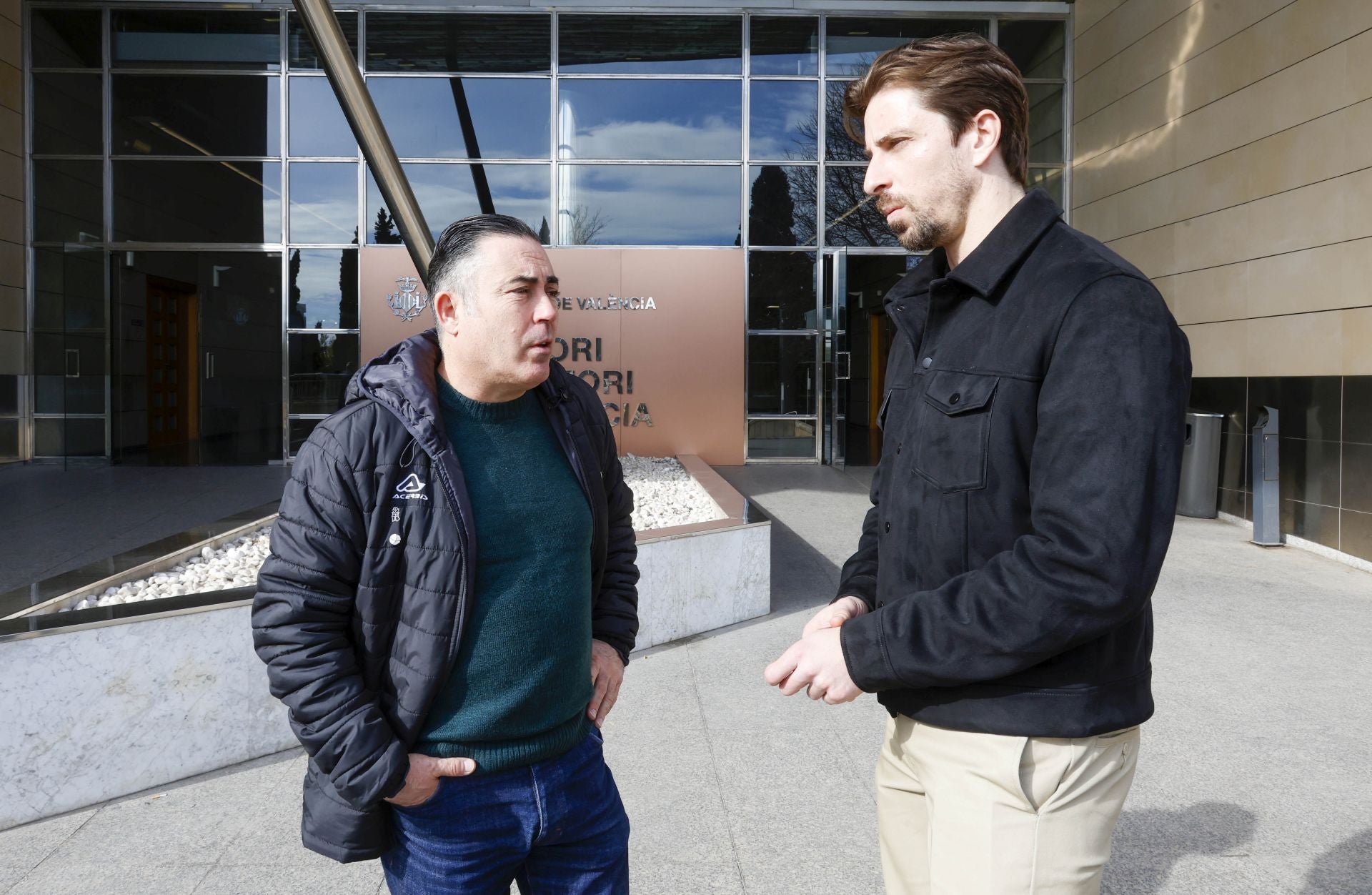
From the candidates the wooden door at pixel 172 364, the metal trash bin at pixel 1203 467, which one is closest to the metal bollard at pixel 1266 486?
the metal trash bin at pixel 1203 467

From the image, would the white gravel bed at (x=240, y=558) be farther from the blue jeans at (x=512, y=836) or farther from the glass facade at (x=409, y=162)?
the glass facade at (x=409, y=162)

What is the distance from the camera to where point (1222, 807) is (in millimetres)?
3465

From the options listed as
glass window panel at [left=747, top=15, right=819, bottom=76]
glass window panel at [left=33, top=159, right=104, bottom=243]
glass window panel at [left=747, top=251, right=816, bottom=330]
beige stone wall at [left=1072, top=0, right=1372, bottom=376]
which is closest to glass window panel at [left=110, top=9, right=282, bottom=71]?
glass window panel at [left=33, top=159, right=104, bottom=243]

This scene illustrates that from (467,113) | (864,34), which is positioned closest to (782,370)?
(864,34)

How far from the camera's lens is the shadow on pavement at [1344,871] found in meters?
2.92

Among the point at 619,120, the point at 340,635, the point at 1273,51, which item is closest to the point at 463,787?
the point at 340,635

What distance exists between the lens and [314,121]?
47.7ft

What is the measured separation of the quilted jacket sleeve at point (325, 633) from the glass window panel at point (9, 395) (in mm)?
14562

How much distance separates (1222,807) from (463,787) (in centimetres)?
285

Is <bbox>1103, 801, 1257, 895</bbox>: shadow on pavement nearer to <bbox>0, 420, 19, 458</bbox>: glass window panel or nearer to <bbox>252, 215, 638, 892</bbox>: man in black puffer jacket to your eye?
<bbox>252, 215, 638, 892</bbox>: man in black puffer jacket

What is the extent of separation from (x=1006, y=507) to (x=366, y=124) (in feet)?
17.8

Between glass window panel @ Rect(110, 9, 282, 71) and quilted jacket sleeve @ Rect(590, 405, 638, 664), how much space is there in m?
14.6

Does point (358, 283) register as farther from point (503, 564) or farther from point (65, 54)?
point (503, 564)

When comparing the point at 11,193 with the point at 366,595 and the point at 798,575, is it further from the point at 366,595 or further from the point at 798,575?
the point at 366,595
